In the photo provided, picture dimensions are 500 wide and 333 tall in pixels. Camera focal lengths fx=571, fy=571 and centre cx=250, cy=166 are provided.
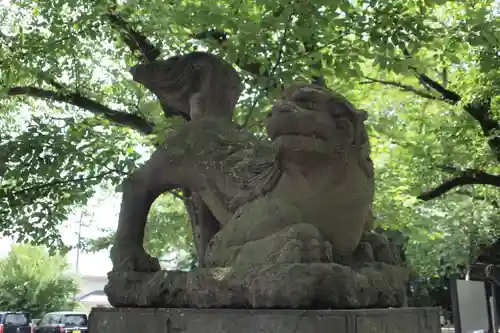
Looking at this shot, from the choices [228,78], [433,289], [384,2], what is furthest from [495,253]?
[228,78]

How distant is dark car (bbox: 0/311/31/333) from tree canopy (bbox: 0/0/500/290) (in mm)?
10985

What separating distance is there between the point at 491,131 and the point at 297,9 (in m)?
5.40

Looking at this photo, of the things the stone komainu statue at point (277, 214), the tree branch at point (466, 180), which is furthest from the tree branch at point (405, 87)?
the stone komainu statue at point (277, 214)

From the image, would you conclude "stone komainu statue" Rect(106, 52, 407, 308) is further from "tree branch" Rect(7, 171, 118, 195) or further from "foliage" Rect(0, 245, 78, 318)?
"foliage" Rect(0, 245, 78, 318)

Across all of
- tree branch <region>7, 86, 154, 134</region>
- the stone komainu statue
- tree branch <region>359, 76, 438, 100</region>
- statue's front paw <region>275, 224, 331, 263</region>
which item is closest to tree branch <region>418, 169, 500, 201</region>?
tree branch <region>359, 76, 438, 100</region>

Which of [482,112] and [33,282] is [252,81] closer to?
[482,112]

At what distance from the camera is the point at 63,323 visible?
1700 cm

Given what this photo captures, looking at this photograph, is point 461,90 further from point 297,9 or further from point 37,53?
point 37,53

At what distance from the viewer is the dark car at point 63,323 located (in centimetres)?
1636

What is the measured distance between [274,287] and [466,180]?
781 centimetres

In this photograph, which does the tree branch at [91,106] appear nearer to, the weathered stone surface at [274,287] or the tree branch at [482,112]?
the tree branch at [482,112]

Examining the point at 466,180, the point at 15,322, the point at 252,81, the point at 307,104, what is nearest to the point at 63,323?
the point at 15,322

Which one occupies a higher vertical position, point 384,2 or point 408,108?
point 408,108

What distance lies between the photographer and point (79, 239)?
725 centimetres
